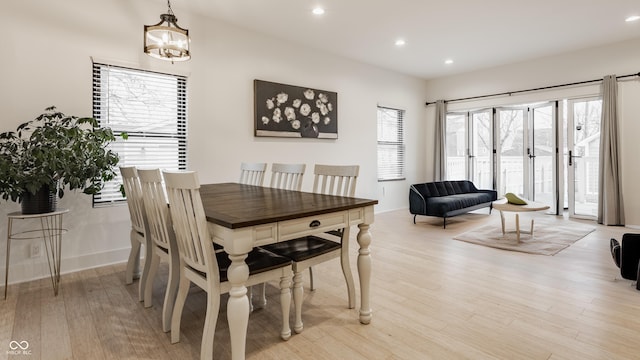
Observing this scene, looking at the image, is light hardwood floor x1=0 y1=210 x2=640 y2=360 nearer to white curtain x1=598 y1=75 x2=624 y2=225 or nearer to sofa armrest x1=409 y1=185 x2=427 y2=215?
sofa armrest x1=409 y1=185 x2=427 y2=215

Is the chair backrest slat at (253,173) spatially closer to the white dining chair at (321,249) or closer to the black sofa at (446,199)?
the white dining chair at (321,249)

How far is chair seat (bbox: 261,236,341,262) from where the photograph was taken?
2.02 metres

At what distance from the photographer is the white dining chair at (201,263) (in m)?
1.60

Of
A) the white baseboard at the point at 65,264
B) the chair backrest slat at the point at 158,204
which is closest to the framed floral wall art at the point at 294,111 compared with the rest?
the white baseboard at the point at 65,264

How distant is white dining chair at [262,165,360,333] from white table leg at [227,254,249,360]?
0.44m

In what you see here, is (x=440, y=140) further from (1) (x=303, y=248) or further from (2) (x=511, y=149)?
(1) (x=303, y=248)

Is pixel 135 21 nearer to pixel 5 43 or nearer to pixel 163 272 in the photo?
pixel 5 43

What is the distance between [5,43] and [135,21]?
3.65 ft

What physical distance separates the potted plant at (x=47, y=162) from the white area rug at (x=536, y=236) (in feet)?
13.6

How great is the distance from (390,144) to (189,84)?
4049 mm

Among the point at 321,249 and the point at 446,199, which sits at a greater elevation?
the point at 446,199

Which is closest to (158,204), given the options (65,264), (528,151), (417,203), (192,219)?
(192,219)

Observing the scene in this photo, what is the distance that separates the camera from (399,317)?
7.25 feet

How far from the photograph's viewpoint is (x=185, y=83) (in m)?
3.85
